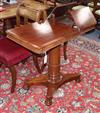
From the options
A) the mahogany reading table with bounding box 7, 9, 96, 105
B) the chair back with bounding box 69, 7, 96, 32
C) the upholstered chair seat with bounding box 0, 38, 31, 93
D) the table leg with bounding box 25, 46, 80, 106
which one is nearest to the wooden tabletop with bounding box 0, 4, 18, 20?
the upholstered chair seat with bounding box 0, 38, 31, 93

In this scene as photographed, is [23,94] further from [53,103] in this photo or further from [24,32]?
[24,32]

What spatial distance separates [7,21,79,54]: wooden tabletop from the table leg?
220 millimetres

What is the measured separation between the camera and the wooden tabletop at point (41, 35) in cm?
146

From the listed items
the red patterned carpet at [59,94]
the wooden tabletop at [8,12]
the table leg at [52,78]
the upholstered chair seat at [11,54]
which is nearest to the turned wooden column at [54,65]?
the table leg at [52,78]

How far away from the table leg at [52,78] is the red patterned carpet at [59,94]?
0.09 m

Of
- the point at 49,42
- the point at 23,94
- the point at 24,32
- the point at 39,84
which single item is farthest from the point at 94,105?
the point at 24,32

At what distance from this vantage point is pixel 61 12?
14.7ft

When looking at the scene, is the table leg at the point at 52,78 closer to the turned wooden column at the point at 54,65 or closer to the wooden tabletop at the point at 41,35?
the turned wooden column at the point at 54,65

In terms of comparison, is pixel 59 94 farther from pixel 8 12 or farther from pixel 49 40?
pixel 8 12

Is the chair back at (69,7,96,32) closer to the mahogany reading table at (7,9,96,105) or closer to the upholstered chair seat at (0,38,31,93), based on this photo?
the mahogany reading table at (7,9,96,105)

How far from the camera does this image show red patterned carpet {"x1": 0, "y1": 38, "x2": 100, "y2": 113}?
1899mm

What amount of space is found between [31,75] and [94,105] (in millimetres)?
815

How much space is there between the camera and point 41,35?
1590 millimetres

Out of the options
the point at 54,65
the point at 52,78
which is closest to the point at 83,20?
the point at 54,65
